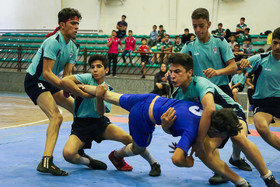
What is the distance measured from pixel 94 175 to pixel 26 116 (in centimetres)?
552

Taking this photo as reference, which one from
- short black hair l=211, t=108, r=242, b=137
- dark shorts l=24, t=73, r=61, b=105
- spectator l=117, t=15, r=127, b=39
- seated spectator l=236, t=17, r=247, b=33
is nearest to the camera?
short black hair l=211, t=108, r=242, b=137

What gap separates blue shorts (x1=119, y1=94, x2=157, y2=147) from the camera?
3.74 metres

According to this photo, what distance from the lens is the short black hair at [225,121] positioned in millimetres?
3289

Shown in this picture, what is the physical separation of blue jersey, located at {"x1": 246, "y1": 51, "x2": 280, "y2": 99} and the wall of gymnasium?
1321 cm

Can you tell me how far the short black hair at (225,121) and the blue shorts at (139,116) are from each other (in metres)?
0.72

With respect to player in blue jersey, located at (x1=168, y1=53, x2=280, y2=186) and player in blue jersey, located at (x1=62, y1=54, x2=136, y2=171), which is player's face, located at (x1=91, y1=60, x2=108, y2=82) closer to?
player in blue jersey, located at (x1=62, y1=54, x2=136, y2=171)

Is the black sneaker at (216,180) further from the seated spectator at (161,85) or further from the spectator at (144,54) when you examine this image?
the spectator at (144,54)

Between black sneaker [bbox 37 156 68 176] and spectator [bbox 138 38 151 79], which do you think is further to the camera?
spectator [bbox 138 38 151 79]

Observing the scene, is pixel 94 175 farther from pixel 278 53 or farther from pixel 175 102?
pixel 278 53

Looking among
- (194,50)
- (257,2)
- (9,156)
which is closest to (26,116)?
(9,156)

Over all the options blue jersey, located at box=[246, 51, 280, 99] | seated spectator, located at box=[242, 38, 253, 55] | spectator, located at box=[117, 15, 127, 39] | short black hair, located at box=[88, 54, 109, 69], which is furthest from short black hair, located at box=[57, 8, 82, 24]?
spectator, located at box=[117, 15, 127, 39]

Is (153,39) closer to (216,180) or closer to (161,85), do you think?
(161,85)

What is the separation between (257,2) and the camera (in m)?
17.2

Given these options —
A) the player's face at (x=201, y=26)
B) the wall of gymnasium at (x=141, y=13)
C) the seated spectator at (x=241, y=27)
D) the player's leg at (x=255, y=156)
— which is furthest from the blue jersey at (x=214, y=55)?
the wall of gymnasium at (x=141, y=13)
